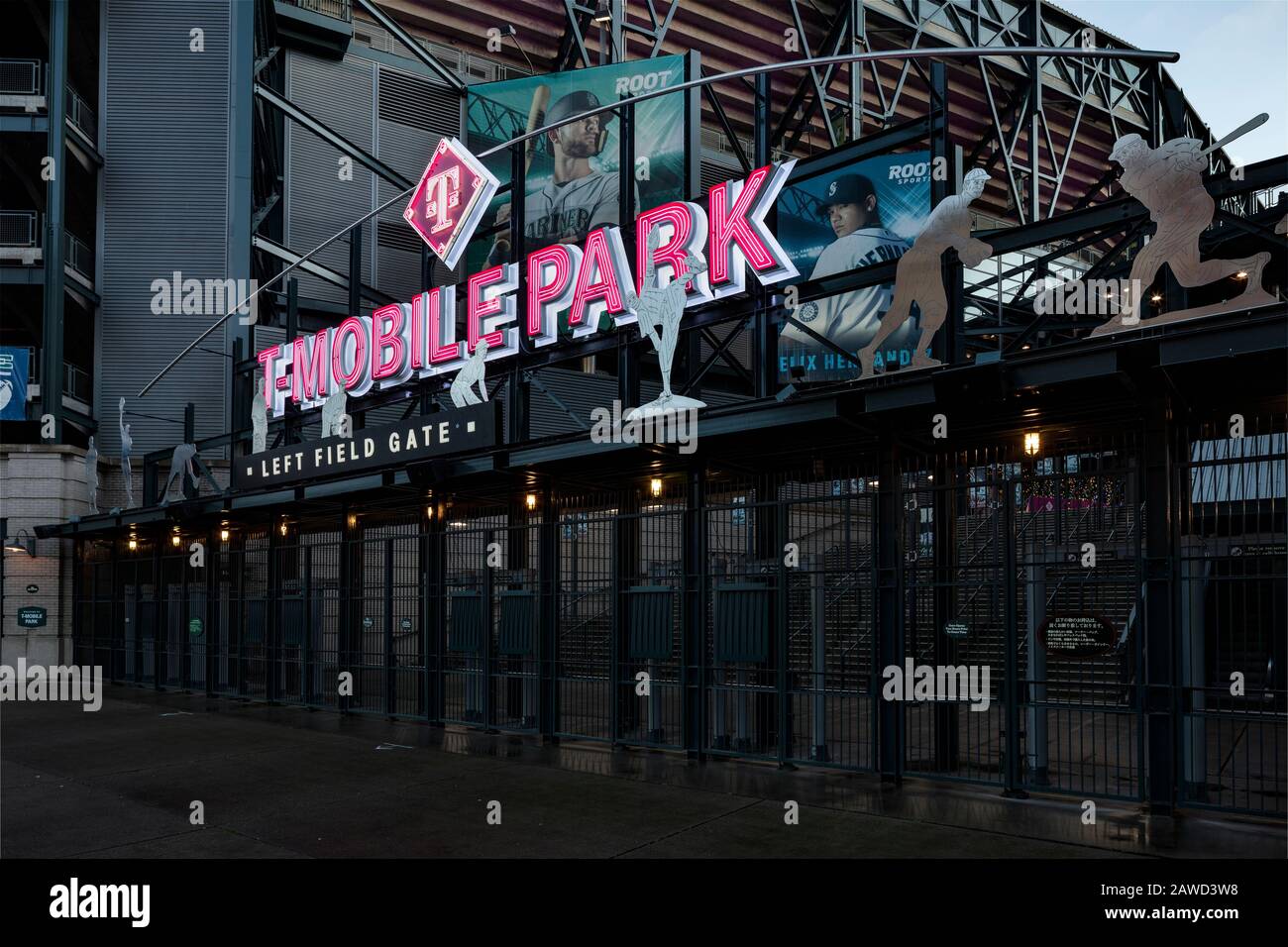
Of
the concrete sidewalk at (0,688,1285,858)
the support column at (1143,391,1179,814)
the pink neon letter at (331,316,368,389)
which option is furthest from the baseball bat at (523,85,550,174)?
the support column at (1143,391,1179,814)

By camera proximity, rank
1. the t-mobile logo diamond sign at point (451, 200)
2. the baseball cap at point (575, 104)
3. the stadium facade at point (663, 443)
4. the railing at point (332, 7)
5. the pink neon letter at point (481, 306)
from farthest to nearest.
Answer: the railing at point (332, 7)
the baseball cap at point (575, 104)
the t-mobile logo diamond sign at point (451, 200)
the pink neon letter at point (481, 306)
the stadium facade at point (663, 443)

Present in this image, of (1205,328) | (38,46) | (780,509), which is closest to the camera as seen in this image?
(1205,328)

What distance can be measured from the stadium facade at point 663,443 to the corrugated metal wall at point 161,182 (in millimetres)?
105

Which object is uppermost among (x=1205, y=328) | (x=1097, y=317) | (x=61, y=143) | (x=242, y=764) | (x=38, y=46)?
(x=38, y=46)

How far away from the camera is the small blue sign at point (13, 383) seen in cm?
2770

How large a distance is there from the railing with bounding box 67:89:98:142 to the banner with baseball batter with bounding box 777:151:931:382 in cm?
2056

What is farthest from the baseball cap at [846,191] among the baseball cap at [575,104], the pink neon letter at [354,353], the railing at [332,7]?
the railing at [332,7]

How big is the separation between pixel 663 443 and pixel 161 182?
82.5ft

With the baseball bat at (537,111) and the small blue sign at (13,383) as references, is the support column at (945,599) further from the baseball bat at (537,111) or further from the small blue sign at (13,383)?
the small blue sign at (13,383)
